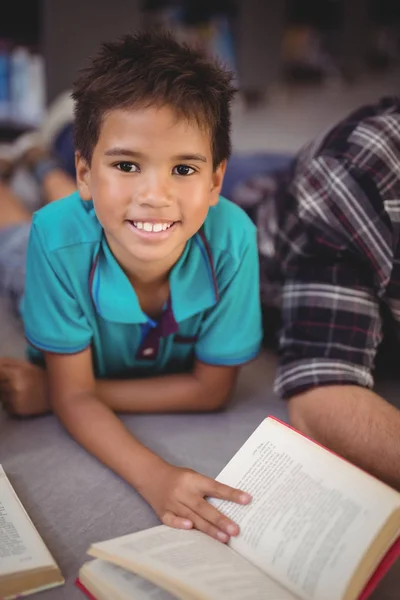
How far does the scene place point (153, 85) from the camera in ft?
2.87

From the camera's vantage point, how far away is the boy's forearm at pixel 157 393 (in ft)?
3.65

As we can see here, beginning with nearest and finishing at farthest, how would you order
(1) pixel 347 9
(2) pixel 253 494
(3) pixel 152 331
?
(2) pixel 253 494 < (3) pixel 152 331 < (1) pixel 347 9

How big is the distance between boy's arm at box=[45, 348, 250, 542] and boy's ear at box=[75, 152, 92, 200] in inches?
9.3

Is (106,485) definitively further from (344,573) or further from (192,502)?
(344,573)

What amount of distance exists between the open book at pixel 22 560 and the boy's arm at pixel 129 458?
0.49ft

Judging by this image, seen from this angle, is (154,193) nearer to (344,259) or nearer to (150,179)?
(150,179)

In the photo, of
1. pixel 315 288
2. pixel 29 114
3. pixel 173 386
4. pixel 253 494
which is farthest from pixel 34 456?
pixel 29 114

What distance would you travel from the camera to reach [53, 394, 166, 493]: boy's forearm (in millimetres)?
938

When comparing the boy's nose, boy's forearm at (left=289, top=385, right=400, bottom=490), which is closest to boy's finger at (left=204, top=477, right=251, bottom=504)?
boy's forearm at (left=289, top=385, right=400, bottom=490)

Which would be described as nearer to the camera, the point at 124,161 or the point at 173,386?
the point at 124,161

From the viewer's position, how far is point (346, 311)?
3.53 feet

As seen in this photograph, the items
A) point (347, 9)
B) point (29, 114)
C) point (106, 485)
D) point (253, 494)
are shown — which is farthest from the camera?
point (347, 9)

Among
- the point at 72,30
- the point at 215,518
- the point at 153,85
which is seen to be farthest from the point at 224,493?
the point at 72,30

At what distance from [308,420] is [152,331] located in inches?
10.7
